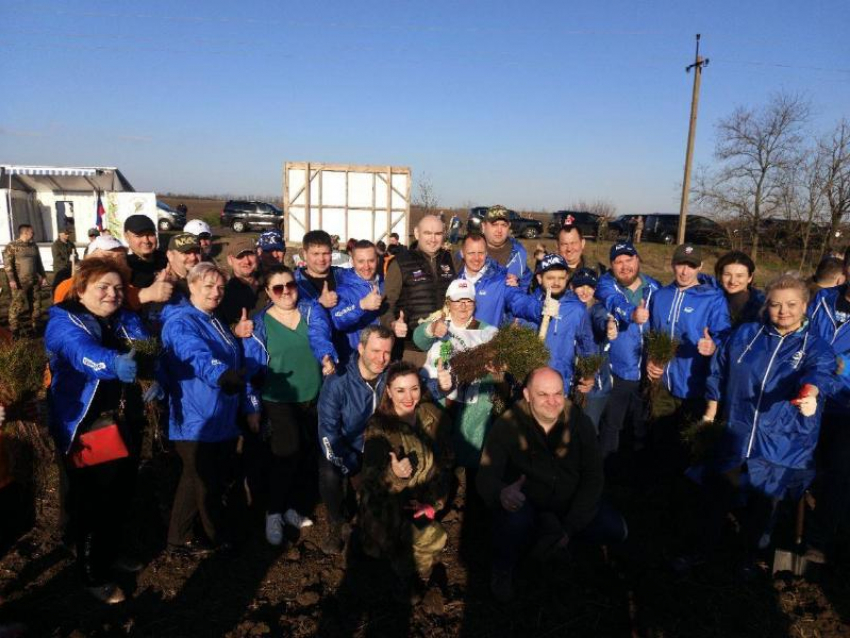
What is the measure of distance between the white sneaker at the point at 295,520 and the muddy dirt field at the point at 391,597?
5.9 inches

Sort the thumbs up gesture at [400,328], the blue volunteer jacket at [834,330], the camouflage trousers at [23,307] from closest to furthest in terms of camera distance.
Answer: the blue volunteer jacket at [834,330] < the thumbs up gesture at [400,328] < the camouflage trousers at [23,307]

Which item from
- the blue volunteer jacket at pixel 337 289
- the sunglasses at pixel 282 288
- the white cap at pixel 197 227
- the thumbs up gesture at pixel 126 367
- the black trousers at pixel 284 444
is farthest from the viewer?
the white cap at pixel 197 227

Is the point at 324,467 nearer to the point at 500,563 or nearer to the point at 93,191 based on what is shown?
the point at 500,563

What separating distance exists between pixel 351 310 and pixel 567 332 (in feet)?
6.16

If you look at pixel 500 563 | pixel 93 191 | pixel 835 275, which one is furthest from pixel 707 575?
pixel 93 191

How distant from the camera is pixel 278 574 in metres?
3.81

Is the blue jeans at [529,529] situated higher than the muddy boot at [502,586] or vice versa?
the blue jeans at [529,529]

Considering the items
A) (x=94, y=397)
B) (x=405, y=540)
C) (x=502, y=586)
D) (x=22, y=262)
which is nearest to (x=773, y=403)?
(x=502, y=586)

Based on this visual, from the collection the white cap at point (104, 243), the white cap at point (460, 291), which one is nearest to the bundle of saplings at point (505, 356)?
the white cap at point (460, 291)

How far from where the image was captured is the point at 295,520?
437cm

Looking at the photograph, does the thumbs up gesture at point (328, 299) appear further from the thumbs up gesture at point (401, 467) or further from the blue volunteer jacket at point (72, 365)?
the blue volunteer jacket at point (72, 365)

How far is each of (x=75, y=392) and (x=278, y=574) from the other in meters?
1.84

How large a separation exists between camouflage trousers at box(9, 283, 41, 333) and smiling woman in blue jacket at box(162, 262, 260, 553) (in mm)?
9281

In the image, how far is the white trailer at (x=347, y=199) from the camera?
20.1 meters
